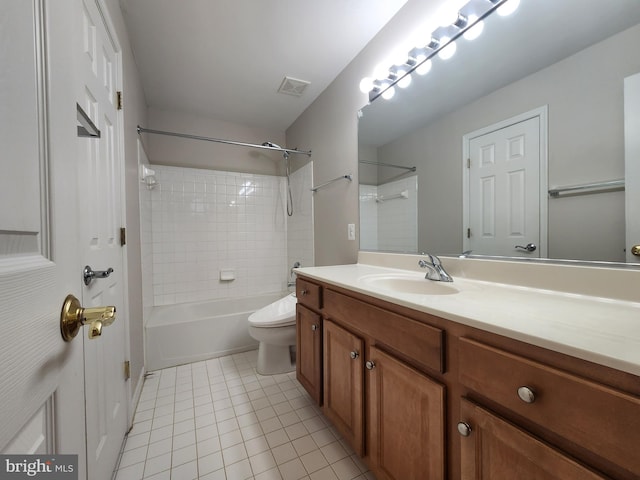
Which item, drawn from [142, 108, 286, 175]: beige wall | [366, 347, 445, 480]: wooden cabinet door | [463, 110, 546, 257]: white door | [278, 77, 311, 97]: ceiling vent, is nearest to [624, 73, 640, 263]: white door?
[463, 110, 546, 257]: white door

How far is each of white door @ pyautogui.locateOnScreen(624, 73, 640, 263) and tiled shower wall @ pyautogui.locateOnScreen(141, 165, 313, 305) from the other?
78.2 inches

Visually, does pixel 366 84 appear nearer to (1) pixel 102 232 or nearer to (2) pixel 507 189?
(2) pixel 507 189

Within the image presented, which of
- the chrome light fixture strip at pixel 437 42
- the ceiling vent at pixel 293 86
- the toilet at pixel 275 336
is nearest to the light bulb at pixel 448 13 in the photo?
the chrome light fixture strip at pixel 437 42

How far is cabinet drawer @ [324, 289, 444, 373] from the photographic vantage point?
28.2 inches

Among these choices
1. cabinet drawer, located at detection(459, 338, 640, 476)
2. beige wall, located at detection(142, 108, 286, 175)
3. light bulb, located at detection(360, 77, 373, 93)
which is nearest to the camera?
cabinet drawer, located at detection(459, 338, 640, 476)

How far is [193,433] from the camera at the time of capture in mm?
1323

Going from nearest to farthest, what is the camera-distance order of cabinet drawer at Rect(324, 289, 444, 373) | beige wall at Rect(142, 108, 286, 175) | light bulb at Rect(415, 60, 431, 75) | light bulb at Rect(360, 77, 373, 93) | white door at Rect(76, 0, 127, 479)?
cabinet drawer at Rect(324, 289, 444, 373) < white door at Rect(76, 0, 127, 479) < light bulb at Rect(415, 60, 431, 75) < light bulb at Rect(360, 77, 373, 93) < beige wall at Rect(142, 108, 286, 175)

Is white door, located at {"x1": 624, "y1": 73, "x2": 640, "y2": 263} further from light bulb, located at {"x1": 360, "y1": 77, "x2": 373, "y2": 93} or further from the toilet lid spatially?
the toilet lid

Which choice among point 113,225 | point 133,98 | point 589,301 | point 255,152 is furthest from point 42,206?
point 255,152

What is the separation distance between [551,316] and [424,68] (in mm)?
1361

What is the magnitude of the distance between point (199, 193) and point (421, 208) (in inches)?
90.2

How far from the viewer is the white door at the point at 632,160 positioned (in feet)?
2.47

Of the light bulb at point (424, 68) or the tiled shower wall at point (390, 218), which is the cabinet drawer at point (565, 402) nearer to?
the tiled shower wall at point (390, 218)

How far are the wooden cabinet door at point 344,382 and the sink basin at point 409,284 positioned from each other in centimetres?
28
